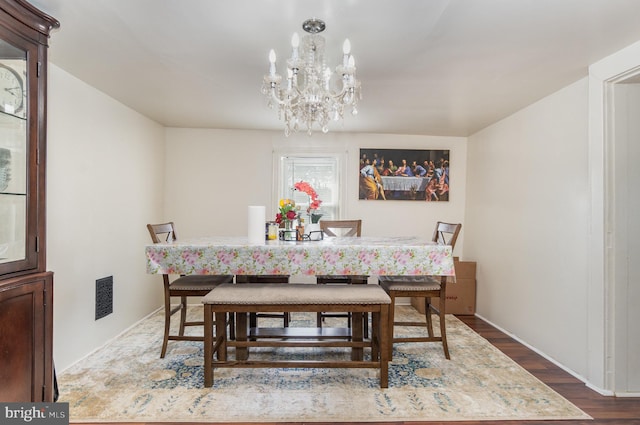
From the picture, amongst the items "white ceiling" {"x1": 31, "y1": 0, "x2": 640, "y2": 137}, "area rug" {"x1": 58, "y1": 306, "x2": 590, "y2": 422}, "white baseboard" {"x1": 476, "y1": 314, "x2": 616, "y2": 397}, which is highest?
"white ceiling" {"x1": 31, "y1": 0, "x2": 640, "y2": 137}

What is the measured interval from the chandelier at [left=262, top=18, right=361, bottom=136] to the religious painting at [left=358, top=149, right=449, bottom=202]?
2.18 metres

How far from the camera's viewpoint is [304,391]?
229 centimetres

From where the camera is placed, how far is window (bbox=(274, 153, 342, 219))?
4543mm

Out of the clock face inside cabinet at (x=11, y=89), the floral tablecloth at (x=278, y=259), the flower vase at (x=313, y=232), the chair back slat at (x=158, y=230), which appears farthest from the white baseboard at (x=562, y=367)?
the clock face inside cabinet at (x=11, y=89)

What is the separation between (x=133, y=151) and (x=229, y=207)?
1288 mm

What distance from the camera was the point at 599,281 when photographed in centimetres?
234

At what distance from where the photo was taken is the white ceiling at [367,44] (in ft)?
5.59

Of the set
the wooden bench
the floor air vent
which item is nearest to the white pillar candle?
the wooden bench

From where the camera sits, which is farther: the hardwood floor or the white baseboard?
the white baseboard

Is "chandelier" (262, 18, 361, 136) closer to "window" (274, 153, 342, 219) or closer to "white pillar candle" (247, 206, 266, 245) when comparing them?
"white pillar candle" (247, 206, 266, 245)

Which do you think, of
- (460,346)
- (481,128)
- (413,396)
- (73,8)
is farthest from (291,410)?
(481,128)

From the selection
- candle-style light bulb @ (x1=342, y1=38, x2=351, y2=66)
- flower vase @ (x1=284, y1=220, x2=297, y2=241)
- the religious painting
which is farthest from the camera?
the religious painting

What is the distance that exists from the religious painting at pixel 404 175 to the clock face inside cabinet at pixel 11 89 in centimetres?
348

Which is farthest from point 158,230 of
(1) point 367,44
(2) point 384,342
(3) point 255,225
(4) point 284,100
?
(1) point 367,44
